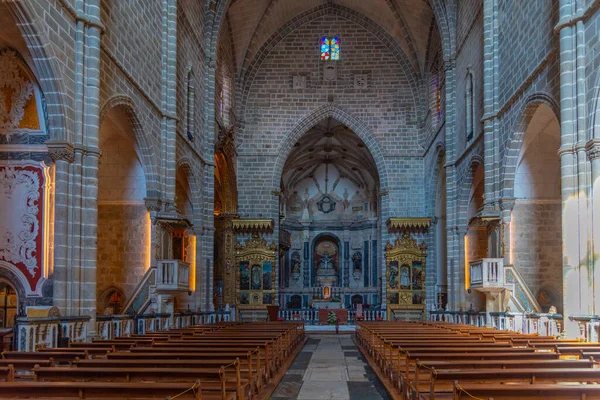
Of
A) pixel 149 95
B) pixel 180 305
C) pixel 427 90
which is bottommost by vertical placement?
pixel 180 305

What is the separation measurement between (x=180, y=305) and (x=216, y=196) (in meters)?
11.3

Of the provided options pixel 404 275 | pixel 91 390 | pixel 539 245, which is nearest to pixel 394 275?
pixel 404 275

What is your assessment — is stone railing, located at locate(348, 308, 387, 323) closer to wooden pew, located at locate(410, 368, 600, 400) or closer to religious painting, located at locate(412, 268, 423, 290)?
religious painting, located at locate(412, 268, 423, 290)

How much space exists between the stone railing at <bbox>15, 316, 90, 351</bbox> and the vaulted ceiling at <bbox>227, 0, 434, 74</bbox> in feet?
69.0

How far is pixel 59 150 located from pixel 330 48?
2468 centimetres

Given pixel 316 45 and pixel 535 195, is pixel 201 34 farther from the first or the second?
pixel 535 195

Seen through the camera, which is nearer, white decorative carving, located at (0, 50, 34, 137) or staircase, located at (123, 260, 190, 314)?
white decorative carving, located at (0, 50, 34, 137)

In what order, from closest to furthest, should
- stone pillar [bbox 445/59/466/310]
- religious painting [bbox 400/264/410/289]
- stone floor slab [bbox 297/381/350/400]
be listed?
stone floor slab [bbox 297/381/350/400], stone pillar [bbox 445/59/466/310], religious painting [bbox 400/264/410/289]

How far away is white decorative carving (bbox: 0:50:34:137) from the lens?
13.6 metres

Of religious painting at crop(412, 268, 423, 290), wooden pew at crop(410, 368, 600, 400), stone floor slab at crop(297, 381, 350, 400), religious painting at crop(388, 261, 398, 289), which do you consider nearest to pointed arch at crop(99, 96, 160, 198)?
stone floor slab at crop(297, 381, 350, 400)

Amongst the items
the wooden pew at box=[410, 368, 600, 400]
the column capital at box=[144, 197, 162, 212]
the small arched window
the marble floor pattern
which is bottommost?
the marble floor pattern

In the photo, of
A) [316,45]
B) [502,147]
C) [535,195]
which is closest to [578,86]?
[502,147]

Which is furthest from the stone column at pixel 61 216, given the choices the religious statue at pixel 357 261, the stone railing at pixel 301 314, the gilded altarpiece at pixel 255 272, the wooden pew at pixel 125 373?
the religious statue at pixel 357 261

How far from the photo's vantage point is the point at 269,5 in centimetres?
3256
